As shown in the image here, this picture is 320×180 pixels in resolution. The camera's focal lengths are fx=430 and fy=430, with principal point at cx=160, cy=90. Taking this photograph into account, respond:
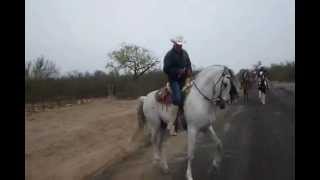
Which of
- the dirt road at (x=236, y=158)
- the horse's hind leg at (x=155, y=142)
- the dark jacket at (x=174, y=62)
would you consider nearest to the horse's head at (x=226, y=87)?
the dark jacket at (x=174, y=62)

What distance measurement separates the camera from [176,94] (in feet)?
24.8

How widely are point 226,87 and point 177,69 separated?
3.16 feet

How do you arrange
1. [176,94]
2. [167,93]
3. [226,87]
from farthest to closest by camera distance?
[167,93] < [176,94] < [226,87]

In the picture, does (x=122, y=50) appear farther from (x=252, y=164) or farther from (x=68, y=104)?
(x=252, y=164)

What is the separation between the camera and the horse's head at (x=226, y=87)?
7.27 m

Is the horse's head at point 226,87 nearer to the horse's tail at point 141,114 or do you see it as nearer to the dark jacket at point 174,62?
the dark jacket at point 174,62

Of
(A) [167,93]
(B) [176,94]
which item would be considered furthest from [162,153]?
(B) [176,94]

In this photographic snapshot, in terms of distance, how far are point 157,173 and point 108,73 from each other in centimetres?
2463

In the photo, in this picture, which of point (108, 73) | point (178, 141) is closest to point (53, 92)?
point (108, 73)

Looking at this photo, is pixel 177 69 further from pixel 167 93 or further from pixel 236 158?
pixel 236 158

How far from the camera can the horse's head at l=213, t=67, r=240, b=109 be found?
7.27 metres

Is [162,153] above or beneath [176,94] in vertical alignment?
beneath
